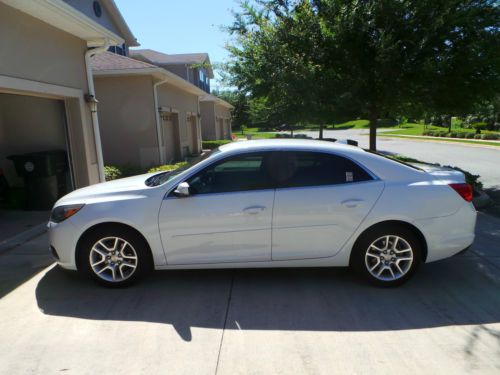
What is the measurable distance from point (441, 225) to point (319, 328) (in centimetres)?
171

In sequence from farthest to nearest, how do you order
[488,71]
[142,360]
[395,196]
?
[488,71]
[395,196]
[142,360]

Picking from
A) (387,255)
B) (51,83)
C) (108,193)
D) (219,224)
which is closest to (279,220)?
(219,224)

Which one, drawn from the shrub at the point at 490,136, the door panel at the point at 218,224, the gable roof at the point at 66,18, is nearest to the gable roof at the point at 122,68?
the gable roof at the point at 66,18

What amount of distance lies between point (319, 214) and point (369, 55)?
20.4 feet

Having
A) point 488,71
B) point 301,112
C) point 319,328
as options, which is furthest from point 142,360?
point 488,71

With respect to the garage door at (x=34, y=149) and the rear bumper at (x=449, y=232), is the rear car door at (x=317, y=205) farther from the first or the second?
the garage door at (x=34, y=149)

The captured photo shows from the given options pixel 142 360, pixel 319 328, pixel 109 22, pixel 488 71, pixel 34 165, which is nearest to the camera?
pixel 142 360

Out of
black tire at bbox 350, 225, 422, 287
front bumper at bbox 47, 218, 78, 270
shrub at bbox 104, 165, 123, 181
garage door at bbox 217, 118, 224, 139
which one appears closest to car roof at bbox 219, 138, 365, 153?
Result: black tire at bbox 350, 225, 422, 287

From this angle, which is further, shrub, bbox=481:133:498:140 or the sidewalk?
shrub, bbox=481:133:498:140

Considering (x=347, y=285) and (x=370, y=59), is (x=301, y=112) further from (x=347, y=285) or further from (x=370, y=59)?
(x=347, y=285)

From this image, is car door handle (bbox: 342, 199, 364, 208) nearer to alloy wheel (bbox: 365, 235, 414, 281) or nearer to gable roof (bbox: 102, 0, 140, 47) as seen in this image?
alloy wheel (bbox: 365, 235, 414, 281)

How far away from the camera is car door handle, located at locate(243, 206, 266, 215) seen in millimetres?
3955

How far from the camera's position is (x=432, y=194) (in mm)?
4008

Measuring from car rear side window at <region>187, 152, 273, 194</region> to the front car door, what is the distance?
0.03ft
